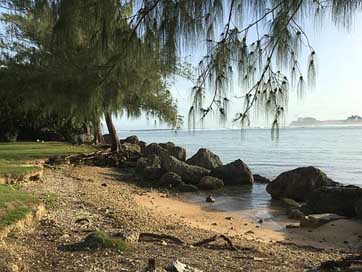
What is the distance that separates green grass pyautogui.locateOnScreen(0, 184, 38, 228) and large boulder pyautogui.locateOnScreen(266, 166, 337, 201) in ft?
37.5

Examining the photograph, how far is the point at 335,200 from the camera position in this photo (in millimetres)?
14812

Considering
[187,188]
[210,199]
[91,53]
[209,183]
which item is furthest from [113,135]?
[91,53]

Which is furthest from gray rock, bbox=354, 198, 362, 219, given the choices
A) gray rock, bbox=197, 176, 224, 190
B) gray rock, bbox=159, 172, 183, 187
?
gray rock, bbox=159, 172, 183, 187

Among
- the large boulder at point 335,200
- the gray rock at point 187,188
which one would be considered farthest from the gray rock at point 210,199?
the large boulder at point 335,200

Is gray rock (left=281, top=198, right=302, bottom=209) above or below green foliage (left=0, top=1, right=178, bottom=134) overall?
below

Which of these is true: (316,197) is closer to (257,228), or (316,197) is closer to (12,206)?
(257,228)

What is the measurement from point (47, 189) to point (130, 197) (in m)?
3.58

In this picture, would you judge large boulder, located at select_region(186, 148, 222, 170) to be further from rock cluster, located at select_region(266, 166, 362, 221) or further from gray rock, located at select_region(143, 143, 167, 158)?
rock cluster, located at select_region(266, 166, 362, 221)

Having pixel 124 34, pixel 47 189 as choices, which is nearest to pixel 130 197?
pixel 47 189

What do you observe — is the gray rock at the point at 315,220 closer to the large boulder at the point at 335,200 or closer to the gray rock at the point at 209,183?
the large boulder at the point at 335,200

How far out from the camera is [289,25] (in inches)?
171

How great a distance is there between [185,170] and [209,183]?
157 cm

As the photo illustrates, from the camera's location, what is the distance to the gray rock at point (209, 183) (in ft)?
66.3

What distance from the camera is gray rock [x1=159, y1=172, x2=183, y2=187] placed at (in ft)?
65.3
